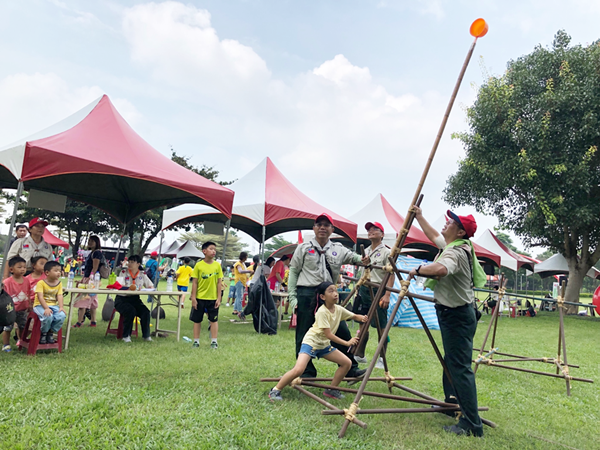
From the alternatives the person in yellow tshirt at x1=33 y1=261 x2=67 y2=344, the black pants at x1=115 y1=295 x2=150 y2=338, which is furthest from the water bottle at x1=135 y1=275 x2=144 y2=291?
the person in yellow tshirt at x1=33 y1=261 x2=67 y2=344

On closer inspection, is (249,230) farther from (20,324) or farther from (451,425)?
(451,425)

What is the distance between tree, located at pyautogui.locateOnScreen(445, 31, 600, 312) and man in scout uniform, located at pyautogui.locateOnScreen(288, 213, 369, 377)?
12.8 metres

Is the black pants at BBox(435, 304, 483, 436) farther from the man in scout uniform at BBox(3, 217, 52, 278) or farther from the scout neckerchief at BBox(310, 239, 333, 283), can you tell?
the man in scout uniform at BBox(3, 217, 52, 278)

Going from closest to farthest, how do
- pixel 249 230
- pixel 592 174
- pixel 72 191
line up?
pixel 72 191
pixel 249 230
pixel 592 174

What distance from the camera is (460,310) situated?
11.5 feet

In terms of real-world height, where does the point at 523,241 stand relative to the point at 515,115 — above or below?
below

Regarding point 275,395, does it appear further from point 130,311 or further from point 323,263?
point 130,311

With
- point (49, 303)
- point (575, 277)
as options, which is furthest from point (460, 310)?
point (575, 277)

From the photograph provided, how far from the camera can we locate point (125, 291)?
20.3 ft

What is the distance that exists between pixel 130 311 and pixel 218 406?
3.65 metres

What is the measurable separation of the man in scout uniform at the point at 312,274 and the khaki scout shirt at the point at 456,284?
1272 mm

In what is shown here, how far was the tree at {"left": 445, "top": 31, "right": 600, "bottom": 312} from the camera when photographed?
48.3ft

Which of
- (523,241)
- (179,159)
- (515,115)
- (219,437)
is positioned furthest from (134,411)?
(179,159)

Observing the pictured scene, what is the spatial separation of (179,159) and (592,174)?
25.9 metres
